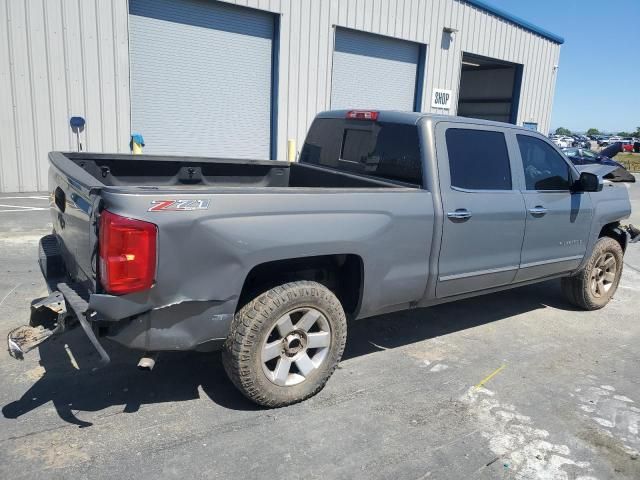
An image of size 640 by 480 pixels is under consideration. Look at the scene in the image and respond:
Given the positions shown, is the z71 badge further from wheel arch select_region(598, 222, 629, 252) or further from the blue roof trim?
the blue roof trim

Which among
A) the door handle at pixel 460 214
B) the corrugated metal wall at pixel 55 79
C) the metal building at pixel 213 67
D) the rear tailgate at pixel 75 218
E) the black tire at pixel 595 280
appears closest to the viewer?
the rear tailgate at pixel 75 218

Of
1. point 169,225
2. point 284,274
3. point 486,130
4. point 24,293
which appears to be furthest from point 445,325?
point 24,293

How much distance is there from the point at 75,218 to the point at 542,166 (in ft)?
12.7

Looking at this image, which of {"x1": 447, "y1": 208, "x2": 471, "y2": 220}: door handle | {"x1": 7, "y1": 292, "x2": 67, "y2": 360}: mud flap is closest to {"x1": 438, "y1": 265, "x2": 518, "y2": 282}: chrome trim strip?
{"x1": 447, "y1": 208, "x2": 471, "y2": 220}: door handle

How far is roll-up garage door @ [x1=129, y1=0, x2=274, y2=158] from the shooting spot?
1195cm

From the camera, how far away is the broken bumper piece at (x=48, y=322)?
2779mm

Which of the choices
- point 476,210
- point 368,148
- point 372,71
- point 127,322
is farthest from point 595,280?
point 372,71

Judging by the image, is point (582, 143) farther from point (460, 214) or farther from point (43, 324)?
point (43, 324)

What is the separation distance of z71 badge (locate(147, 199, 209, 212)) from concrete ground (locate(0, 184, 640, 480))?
1314 mm

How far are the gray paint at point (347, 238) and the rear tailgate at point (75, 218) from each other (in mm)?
21

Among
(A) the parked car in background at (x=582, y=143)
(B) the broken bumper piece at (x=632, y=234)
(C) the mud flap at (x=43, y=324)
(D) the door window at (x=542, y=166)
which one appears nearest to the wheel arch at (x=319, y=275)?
(C) the mud flap at (x=43, y=324)

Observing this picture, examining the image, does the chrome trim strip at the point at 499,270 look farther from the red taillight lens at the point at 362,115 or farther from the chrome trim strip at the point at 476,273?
the red taillight lens at the point at 362,115

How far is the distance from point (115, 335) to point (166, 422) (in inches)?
27.2

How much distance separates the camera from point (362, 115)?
4539 millimetres
